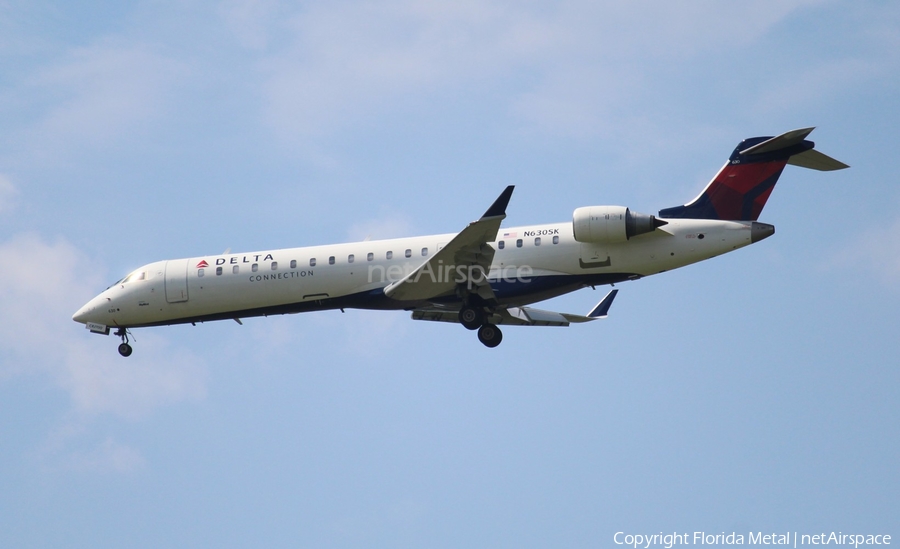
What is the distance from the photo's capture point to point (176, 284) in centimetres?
3041

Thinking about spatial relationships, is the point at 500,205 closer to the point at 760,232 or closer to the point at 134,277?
the point at 760,232

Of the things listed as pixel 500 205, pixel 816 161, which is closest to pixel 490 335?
pixel 500 205

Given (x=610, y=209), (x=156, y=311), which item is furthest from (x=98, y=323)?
(x=610, y=209)

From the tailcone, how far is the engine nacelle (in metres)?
2.26

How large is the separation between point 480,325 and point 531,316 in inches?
173

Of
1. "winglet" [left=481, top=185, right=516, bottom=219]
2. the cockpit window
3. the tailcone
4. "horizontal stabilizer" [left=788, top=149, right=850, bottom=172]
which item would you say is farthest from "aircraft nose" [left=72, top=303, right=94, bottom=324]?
"horizontal stabilizer" [left=788, top=149, right=850, bottom=172]

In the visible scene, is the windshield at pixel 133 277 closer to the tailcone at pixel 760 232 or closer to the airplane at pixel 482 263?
the airplane at pixel 482 263

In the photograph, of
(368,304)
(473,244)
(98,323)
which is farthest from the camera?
(98,323)

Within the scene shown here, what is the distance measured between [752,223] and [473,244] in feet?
24.1

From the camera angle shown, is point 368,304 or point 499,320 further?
point 499,320

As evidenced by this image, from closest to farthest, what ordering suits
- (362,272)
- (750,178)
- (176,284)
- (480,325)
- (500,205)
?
(500,205), (750,178), (480,325), (362,272), (176,284)

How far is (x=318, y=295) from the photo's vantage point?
29391 mm

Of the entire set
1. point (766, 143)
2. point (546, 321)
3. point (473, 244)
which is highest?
point (766, 143)

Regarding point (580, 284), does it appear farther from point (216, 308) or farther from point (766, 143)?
point (216, 308)
